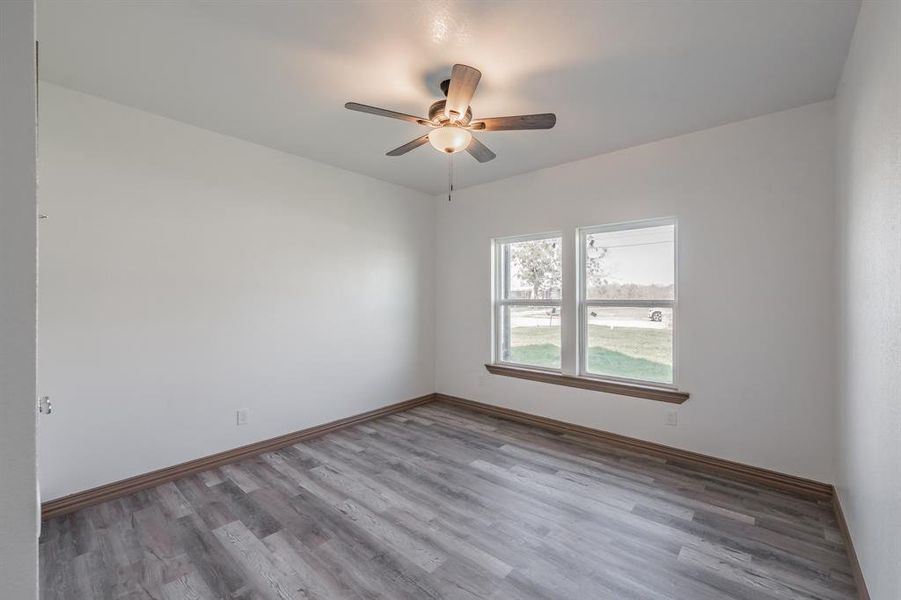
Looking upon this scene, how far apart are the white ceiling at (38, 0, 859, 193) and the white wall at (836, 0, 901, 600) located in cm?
41

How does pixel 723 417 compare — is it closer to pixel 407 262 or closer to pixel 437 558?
pixel 437 558

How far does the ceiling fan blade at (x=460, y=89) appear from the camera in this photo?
1.90 m

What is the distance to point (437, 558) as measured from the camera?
2.01 m

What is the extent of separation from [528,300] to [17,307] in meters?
3.97

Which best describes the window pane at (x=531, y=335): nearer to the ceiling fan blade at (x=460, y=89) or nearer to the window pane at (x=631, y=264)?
the window pane at (x=631, y=264)

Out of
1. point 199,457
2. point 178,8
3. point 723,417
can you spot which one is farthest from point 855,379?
point 199,457

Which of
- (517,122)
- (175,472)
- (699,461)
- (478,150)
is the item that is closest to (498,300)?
(478,150)

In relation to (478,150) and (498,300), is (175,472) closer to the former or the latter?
(478,150)

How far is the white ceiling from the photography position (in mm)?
1829

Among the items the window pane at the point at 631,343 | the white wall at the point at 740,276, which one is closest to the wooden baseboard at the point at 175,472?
the white wall at the point at 740,276

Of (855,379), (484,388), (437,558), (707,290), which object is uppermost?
(707,290)

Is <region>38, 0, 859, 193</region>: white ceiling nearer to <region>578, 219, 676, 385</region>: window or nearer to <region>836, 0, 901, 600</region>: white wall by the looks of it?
Result: <region>836, 0, 901, 600</region>: white wall

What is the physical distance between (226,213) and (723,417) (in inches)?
169

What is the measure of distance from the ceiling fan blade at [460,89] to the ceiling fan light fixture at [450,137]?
3.0 inches
